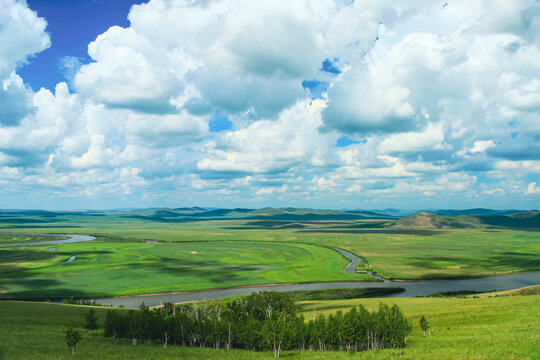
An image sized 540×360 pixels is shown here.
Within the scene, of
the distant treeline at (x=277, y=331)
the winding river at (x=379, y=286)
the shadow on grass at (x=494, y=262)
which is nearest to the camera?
the distant treeline at (x=277, y=331)

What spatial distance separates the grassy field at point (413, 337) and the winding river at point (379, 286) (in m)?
30.1

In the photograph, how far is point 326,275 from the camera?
139m

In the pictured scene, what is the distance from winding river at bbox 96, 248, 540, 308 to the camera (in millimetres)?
103875

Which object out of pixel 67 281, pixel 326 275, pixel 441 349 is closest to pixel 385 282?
pixel 326 275

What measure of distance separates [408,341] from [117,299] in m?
86.1

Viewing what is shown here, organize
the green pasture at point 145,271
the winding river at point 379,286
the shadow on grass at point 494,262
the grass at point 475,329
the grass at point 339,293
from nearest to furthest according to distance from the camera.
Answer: the grass at point 475,329
the winding river at point 379,286
the grass at point 339,293
the green pasture at point 145,271
the shadow on grass at point 494,262

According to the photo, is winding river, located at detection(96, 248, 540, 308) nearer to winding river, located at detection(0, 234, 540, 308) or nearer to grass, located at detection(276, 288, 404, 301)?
winding river, located at detection(0, 234, 540, 308)

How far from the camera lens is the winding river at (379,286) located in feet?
341

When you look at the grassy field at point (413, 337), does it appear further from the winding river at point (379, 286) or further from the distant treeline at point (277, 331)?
the winding river at point (379, 286)

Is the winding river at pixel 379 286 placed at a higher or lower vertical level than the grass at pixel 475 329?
lower

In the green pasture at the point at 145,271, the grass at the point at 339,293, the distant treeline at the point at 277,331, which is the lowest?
the green pasture at the point at 145,271

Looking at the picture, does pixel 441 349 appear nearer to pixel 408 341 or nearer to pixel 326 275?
pixel 408 341

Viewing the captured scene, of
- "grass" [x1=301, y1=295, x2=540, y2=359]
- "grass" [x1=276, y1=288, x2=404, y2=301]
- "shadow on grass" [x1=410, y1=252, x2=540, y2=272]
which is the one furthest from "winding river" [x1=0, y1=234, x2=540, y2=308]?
"grass" [x1=301, y1=295, x2=540, y2=359]

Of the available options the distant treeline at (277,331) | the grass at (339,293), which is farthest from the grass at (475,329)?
the grass at (339,293)
